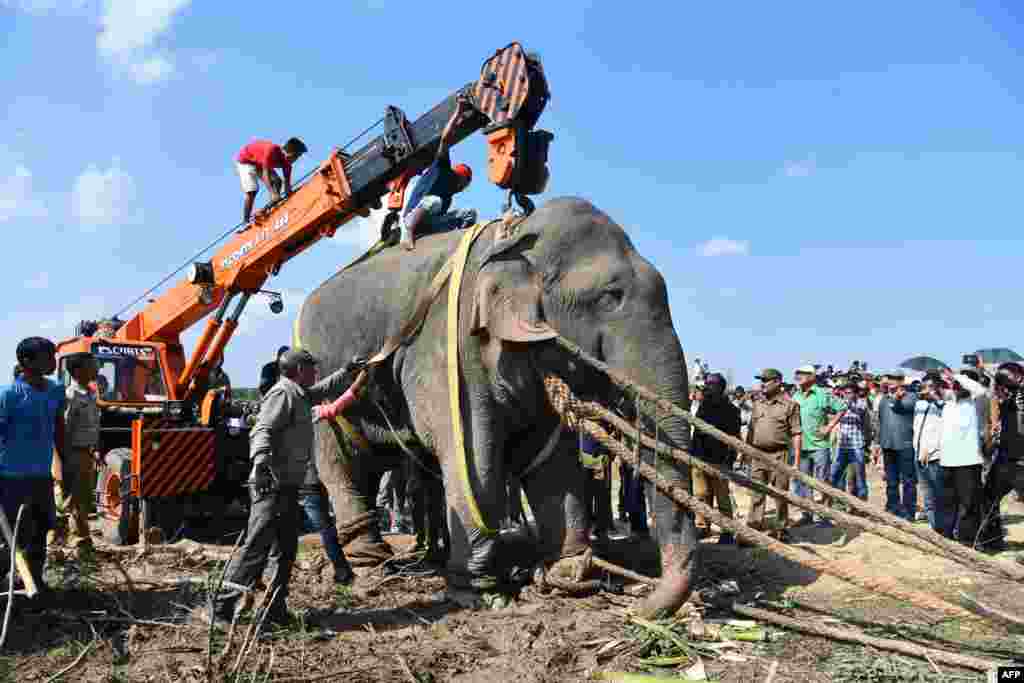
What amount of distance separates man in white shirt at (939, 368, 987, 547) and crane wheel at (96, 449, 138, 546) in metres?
8.30

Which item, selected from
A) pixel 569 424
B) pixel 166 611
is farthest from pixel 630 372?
pixel 166 611

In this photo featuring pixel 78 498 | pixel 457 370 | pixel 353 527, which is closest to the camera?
pixel 457 370

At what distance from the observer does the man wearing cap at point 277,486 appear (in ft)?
17.6

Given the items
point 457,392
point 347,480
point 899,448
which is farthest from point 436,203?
point 899,448

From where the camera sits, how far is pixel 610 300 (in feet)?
20.0

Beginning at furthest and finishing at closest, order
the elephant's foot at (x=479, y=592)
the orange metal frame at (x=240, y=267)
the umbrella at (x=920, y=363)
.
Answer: the umbrella at (x=920, y=363) < the orange metal frame at (x=240, y=267) < the elephant's foot at (x=479, y=592)

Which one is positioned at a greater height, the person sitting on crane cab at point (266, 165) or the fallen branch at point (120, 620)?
the person sitting on crane cab at point (266, 165)

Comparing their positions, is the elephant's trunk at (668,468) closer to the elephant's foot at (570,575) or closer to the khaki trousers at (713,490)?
the elephant's foot at (570,575)

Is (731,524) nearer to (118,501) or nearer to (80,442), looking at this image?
(80,442)

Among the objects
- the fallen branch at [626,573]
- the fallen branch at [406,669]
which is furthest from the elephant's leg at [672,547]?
the fallen branch at [406,669]

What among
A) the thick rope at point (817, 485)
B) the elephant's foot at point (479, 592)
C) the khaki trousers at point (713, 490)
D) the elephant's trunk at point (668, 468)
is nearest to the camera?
the thick rope at point (817, 485)

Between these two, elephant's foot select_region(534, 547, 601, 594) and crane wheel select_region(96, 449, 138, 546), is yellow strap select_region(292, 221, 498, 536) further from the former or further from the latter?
crane wheel select_region(96, 449, 138, 546)

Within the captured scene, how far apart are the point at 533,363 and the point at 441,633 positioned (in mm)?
1867

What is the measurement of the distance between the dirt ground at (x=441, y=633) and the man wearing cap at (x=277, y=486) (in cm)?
26
